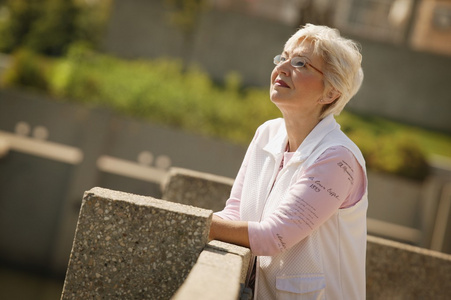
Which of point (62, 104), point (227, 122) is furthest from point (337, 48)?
point (227, 122)

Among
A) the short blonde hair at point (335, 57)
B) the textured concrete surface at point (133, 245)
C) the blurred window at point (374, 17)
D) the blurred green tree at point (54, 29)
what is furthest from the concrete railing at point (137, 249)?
the blurred window at point (374, 17)

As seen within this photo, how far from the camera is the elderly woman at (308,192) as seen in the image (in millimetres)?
2773

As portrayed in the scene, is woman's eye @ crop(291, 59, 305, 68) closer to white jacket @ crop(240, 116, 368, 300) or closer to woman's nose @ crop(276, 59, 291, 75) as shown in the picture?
woman's nose @ crop(276, 59, 291, 75)

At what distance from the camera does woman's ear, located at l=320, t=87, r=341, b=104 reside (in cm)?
305

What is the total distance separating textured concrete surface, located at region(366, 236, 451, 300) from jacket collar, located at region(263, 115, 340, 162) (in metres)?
1.08

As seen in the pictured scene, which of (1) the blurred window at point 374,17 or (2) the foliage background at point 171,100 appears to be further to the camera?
(1) the blurred window at point 374,17

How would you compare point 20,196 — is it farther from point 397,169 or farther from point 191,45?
point 191,45

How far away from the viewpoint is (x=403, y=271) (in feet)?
13.0

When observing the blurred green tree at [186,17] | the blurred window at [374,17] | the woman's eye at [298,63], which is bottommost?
the woman's eye at [298,63]

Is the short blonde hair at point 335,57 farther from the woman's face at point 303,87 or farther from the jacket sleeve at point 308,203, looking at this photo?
the jacket sleeve at point 308,203

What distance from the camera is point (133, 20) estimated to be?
1664 centimetres

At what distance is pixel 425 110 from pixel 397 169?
24.9 feet

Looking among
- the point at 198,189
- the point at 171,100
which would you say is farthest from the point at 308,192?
the point at 171,100

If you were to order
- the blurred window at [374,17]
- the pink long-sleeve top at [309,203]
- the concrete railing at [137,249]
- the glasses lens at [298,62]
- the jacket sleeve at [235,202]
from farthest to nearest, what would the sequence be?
1. the blurred window at [374,17]
2. the jacket sleeve at [235,202]
3. the glasses lens at [298,62]
4. the pink long-sleeve top at [309,203]
5. the concrete railing at [137,249]
